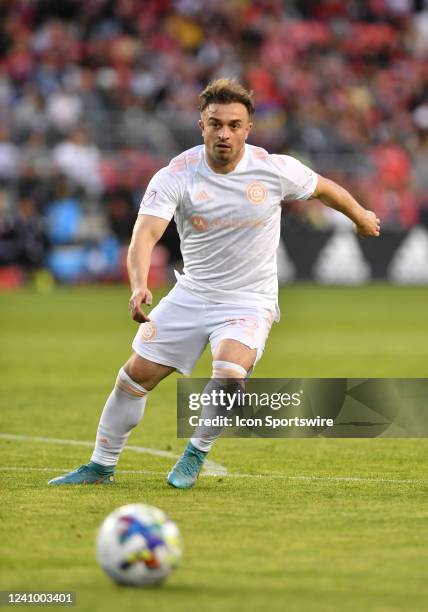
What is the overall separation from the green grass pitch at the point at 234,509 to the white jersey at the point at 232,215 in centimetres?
121

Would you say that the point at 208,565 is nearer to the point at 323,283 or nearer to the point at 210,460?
the point at 210,460

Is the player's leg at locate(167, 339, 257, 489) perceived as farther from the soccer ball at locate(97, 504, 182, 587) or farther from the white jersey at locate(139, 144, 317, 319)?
the soccer ball at locate(97, 504, 182, 587)

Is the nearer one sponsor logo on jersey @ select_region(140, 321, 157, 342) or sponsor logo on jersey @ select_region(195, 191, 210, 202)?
sponsor logo on jersey @ select_region(195, 191, 210, 202)

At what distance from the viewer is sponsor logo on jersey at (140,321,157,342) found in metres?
8.05

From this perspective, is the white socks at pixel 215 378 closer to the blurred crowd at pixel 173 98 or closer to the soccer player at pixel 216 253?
the soccer player at pixel 216 253

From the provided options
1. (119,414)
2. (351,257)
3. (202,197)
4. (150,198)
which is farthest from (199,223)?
(351,257)

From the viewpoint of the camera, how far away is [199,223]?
799cm

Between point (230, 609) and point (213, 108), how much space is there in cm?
359

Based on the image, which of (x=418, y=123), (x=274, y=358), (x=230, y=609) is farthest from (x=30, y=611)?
(x=418, y=123)

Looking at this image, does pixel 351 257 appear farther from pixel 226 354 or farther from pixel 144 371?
pixel 226 354

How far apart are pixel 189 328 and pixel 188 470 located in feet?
2.73

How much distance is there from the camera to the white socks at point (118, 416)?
26.8 feet

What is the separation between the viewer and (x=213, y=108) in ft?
25.8

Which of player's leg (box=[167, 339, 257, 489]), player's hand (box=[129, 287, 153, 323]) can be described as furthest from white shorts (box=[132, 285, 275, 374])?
player's hand (box=[129, 287, 153, 323])
